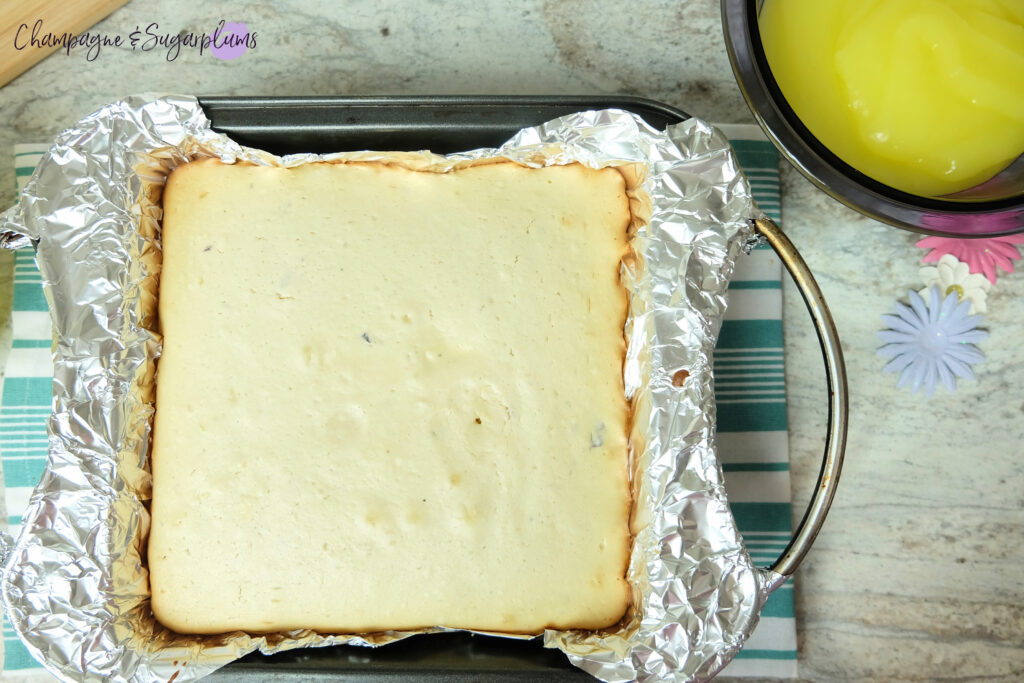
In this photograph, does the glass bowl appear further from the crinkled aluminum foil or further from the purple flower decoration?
the purple flower decoration

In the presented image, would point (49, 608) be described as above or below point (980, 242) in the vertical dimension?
below

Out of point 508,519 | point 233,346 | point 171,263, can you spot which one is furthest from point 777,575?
point 171,263

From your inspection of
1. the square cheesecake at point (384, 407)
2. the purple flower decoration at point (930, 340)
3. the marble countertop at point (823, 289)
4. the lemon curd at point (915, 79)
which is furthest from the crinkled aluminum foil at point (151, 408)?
the purple flower decoration at point (930, 340)

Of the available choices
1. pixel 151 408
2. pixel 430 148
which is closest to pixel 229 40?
pixel 430 148

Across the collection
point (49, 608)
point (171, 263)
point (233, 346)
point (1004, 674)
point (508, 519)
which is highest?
point (171, 263)

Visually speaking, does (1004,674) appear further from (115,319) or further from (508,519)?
(115,319)
